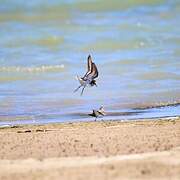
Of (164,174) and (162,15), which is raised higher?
(162,15)

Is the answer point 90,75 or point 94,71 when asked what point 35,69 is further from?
point 94,71

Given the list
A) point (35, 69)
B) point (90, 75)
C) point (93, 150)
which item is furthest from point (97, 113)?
point (35, 69)

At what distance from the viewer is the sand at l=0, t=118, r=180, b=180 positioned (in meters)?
5.66

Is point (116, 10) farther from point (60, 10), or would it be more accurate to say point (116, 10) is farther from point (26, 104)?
point (26, 104)

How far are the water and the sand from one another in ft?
6.03

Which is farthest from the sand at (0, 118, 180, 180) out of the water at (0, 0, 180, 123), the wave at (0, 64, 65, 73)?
the wave at (0, 64, 65, 73)

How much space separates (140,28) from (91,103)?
512 inches

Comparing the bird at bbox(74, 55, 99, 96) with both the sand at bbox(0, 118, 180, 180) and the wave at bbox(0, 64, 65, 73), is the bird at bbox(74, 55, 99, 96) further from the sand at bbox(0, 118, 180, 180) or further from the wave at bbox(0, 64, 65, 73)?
the wave at bbox(0, 64, 65, 73)

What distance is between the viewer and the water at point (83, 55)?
39.6 ft

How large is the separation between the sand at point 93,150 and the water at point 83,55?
1837 millimetres

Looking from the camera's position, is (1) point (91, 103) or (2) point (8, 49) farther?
(2) point (8, 49)

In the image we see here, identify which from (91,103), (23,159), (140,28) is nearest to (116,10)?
(140,28)

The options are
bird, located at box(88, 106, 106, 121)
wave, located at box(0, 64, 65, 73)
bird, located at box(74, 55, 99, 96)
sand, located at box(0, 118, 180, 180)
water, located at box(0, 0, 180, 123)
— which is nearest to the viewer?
sand, located at box(0, 118, 180, 180)

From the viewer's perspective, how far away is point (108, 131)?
26.8 ft
